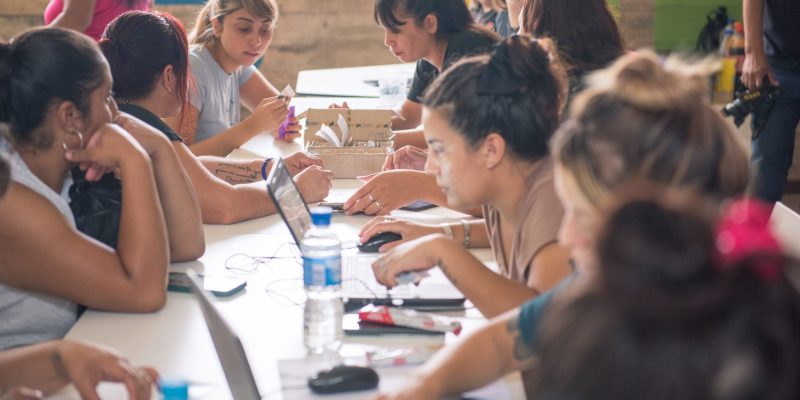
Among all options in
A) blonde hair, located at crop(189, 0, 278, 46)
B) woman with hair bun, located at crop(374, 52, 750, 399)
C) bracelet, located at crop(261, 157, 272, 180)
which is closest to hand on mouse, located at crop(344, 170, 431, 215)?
bracelet, located at crop(261, 157, 272, 180)

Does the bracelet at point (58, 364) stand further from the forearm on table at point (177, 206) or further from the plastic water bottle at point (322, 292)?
the forearm on table at point (177, 206)

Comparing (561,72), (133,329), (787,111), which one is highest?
(561,72)

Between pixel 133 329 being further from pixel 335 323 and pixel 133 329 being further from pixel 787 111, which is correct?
pixel 787 111

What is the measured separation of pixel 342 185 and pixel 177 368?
53.1 inches

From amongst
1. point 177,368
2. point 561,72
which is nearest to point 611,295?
point 177,368

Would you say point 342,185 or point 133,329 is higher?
point 133,329

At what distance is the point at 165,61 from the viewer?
2.43m

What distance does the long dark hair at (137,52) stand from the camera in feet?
7.78

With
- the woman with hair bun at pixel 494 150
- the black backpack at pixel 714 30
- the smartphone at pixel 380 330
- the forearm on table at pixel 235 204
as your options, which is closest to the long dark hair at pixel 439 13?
the forearm on table at pixel 235 204

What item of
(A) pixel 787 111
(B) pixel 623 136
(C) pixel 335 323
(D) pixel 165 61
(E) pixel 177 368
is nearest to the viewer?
(B) pixel 623 136

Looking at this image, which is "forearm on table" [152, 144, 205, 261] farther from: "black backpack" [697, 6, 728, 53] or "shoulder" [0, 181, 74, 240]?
"black backpack" [697, 6, 728, 53]

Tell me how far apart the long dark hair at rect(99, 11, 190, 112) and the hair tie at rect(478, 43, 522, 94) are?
104 centimetres

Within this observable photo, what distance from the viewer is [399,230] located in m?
2.11

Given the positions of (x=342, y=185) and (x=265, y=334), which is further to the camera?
(x=342, y=185)
